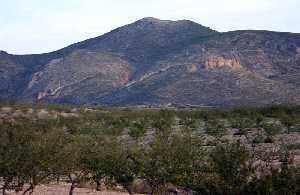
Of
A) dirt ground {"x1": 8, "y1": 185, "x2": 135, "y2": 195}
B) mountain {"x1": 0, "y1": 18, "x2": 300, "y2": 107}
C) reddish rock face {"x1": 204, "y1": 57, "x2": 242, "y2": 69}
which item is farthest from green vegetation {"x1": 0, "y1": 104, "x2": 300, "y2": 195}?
reddish rock face {"x1": 204, "y1": 57, "x2": 242, "y2": 69}

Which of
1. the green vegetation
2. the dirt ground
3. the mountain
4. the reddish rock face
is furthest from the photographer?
the reddish rock face

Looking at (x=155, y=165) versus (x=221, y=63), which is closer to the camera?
(x=155, y=165)

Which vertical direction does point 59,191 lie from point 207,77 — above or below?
above

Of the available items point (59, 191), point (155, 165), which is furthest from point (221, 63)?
point (155, 165)

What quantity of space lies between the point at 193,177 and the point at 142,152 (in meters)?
2.81

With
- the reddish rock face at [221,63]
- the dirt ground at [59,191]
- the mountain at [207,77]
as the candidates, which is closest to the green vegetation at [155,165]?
the dirt ground at [59,191]

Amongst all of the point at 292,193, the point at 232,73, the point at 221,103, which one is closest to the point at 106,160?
the point at 292,193

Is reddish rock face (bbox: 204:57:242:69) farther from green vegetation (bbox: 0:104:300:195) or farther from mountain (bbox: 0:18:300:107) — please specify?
green vegetation (bbox: 0:104:300:195)

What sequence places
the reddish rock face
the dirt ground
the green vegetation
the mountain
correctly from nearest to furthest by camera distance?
the green vegetation < the dirt ground < the mountain < the reddish rock face

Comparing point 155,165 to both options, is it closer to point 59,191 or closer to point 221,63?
point 59,191

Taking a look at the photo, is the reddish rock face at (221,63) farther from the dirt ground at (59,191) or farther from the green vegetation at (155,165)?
the green vegetation at (155,165)

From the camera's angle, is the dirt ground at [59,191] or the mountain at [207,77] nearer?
the dirt ground at [59,191]

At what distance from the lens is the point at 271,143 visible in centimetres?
5797

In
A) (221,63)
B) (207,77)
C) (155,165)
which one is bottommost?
(207,77)
